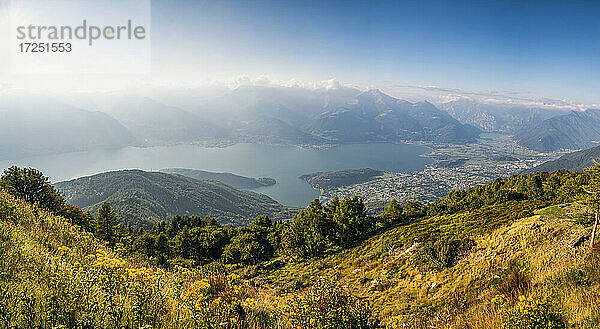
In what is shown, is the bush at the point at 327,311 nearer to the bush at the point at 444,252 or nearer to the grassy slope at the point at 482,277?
the grassy slope at the point at 482,277

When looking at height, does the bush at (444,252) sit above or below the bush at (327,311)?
below

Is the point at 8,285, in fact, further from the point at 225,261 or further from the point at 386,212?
the point at 386,212

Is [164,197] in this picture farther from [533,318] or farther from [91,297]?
[533,318]

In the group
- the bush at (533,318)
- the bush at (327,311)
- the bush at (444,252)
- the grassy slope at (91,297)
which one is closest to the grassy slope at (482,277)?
the bush at (533,318)

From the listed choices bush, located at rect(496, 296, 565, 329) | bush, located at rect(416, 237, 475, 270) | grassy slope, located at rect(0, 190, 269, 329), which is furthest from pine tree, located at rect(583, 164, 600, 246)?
grassy slope, located at rect(0, 190, 269, 329)

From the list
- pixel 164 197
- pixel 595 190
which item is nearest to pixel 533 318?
pixel 595 190

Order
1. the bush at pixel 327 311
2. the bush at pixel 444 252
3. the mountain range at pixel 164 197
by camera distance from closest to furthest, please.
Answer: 1. the bush at pixel 327 311
2. the bush at pixel 444 252
3. the mountain range at pixel 164 197
